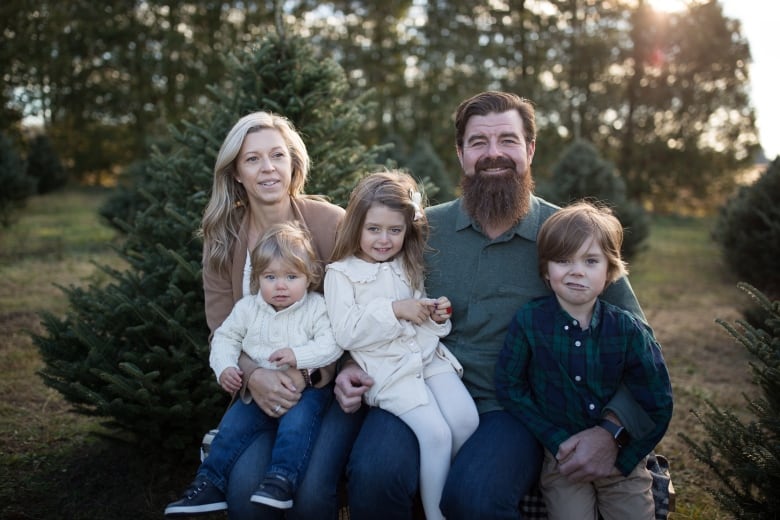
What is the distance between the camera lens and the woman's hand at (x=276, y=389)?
2.59m

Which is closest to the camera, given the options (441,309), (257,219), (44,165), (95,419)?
(441,309)

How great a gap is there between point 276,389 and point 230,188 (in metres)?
1.04

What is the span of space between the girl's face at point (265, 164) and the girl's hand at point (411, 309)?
830 millimetres

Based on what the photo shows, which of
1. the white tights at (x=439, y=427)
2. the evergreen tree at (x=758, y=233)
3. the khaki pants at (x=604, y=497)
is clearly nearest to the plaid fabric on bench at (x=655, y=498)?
the khaki pants at (x=604, y=497)

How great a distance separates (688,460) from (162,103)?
21164 mm


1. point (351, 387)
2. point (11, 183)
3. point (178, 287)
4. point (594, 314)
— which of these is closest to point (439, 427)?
point (351, 387)

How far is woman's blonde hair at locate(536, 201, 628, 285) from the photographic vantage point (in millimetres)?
2471

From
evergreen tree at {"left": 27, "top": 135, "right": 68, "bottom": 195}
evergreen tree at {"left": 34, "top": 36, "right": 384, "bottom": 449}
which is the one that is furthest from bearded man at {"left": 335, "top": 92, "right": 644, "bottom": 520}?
evergreen tree at {"left": 27, "top": 135, "right": 68, "bottom": 195}

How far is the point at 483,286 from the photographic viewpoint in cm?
283

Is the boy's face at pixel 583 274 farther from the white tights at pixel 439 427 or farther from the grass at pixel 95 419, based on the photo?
the grass at pixel 95 419

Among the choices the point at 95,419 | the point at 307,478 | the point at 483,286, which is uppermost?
the point at 483,286

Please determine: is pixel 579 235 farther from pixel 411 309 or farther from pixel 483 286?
pixel 411 309

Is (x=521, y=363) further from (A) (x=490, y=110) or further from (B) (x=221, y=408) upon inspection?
(B) (x=221, y=408)

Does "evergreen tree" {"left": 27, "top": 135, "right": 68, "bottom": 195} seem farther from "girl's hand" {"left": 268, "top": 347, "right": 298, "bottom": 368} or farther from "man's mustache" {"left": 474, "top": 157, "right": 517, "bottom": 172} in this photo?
"man's mustache" {"left": 474, "top": 157, "right": 517, "bottom": 172}
